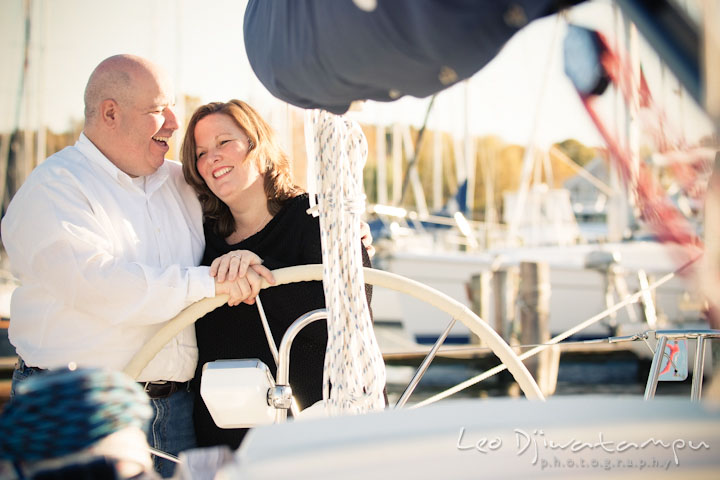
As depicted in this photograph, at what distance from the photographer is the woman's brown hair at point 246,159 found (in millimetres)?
2312

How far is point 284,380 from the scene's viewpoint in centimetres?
175

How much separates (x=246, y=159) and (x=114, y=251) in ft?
1.76

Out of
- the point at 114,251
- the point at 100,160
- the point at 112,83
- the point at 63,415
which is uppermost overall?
the point at 112,83

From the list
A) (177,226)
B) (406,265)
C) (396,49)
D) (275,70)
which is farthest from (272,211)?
(406,265)

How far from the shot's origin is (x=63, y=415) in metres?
0.86

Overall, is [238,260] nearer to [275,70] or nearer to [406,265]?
[275,70]

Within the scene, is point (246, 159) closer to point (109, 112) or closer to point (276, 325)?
point (109, 112)

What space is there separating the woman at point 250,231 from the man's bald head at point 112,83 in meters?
0.26

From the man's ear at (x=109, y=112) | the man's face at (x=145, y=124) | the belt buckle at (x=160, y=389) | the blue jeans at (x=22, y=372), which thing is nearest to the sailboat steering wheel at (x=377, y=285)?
the belt buckle at (x=160, y=389)

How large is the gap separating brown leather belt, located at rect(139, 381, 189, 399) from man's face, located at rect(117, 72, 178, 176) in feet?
2.12

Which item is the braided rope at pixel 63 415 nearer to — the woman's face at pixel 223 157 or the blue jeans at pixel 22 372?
the blue jeans at pixel 22 372

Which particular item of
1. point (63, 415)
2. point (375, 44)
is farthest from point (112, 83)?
point (63, 415)

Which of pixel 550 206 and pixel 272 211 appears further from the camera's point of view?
pixel 550 206

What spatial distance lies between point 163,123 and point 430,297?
1006 mm
